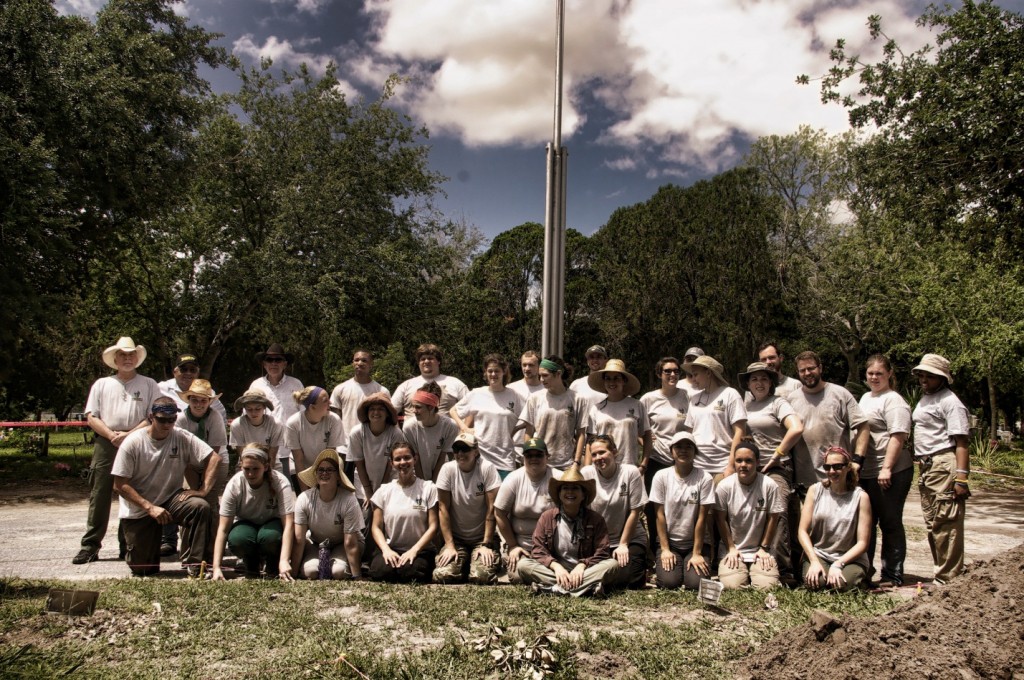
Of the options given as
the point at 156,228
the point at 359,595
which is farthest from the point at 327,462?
the point at 156,228

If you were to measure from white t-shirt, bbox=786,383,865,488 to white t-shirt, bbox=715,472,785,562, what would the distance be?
50 centimetres

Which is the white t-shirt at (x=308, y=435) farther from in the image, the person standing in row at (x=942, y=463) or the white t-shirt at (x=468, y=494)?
the person standing in row at (x=942, y=463)

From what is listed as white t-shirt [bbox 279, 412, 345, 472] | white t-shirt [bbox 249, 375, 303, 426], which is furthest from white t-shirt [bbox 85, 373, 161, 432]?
white t-shirt [bbox 279, 412, 345, 472]

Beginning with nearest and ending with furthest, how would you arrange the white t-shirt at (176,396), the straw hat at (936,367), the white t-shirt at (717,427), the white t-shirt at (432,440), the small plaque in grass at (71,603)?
the small plaque in grass at (71,603) → the straw hat at (936,367) → the white t-shirt at (717,427) → the white t-shirt at (432,440) → the white t-shirt at (176,396)

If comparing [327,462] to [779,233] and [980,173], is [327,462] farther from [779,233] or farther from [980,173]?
[779,233]

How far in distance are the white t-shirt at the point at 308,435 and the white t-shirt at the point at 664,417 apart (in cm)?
321

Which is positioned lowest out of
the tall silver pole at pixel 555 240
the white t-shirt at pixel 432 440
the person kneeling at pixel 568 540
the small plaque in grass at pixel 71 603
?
the small plaque in grass at pixel 71 603

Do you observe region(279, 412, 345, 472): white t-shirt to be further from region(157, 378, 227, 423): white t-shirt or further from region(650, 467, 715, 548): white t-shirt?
region(650, 467, 715, 548): white t-shirt

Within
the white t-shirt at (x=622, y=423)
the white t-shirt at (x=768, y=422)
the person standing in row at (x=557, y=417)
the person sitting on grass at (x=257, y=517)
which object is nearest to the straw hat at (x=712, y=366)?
the white t-shirt at (x=768, y=422)

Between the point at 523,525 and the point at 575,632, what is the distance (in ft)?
5.90

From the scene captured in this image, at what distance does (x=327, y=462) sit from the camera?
20.9ft

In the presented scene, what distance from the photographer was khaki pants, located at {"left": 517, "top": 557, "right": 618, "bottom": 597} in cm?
566

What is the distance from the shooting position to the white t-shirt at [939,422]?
626 centimetres

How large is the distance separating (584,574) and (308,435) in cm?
317
